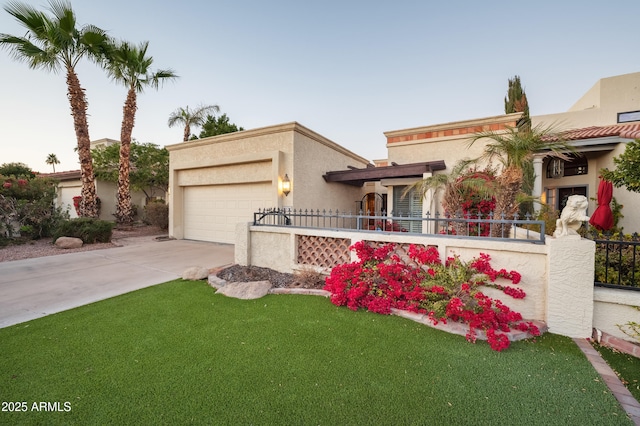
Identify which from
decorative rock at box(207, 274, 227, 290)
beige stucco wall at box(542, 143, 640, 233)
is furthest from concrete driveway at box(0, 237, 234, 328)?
beige stucco wall at box(542, 143, 640, 233)

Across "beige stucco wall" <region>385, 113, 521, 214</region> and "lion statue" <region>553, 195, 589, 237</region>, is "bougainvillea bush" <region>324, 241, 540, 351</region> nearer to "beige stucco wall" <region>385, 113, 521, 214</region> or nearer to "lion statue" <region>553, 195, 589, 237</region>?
"lion statue" <region>553, 195, 589, 237</region>

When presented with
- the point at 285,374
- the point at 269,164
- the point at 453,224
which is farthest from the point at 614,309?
the point at 269,164

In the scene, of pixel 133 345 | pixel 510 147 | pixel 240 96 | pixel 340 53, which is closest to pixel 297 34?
pixel 340 53

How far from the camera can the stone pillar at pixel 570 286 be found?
9.64ft

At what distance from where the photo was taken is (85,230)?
8.70m

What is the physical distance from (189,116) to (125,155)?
22.5 ft

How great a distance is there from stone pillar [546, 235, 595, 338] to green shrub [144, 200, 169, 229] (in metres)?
14.7

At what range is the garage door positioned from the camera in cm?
883

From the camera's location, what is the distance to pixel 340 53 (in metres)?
10.2

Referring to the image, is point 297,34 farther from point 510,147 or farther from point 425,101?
point 510,147

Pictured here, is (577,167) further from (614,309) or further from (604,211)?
(614,309)

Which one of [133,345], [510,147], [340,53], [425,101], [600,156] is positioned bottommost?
[133,345]

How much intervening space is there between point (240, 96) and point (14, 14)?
762 cm

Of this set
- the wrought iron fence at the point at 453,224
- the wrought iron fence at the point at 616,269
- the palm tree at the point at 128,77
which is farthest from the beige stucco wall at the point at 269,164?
the wrought iron fence at the point at 616,269
